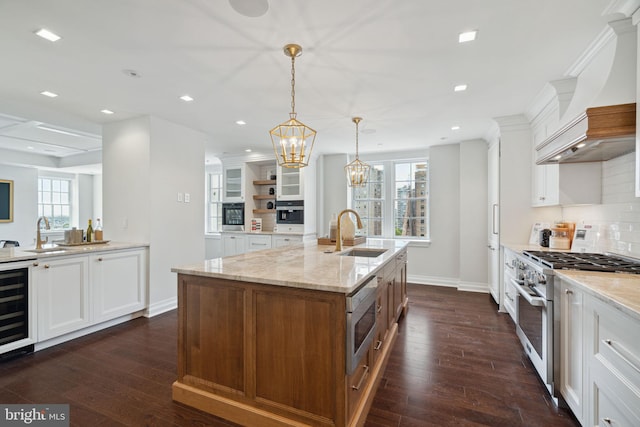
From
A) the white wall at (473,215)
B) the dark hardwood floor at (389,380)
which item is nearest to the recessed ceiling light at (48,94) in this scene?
the dark hardwood floor at (389,380)

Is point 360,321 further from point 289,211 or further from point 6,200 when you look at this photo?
point 6,200

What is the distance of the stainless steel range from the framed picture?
9610 millimetres

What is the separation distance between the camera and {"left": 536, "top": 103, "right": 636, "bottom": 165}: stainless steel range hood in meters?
1.81

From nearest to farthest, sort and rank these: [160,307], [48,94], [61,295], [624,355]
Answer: [624,355] < [61,295] < [48,94] < [160,307]

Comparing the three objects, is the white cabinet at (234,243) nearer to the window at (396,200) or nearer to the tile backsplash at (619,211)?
the window at (396,200)

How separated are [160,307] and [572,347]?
435 cm

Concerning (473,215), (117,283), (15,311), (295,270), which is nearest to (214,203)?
(117,283)

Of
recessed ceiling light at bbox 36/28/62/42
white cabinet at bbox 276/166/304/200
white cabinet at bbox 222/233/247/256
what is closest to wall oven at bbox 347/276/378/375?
recessed ceiling light at bbox 36/28/62/42

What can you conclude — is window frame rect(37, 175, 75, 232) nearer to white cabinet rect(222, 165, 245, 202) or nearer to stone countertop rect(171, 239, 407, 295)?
white cabinet rect(222, 165, 245, 202)

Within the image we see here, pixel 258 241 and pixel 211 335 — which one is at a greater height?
pixel 258 241

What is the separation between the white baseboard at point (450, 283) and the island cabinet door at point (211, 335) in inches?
177

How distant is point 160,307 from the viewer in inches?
155

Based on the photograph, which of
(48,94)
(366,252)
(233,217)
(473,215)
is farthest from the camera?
(233,217)

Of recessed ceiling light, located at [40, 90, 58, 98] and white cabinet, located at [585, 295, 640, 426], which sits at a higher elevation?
recessed ceiling light, located at [40, 90, 58, 98]
